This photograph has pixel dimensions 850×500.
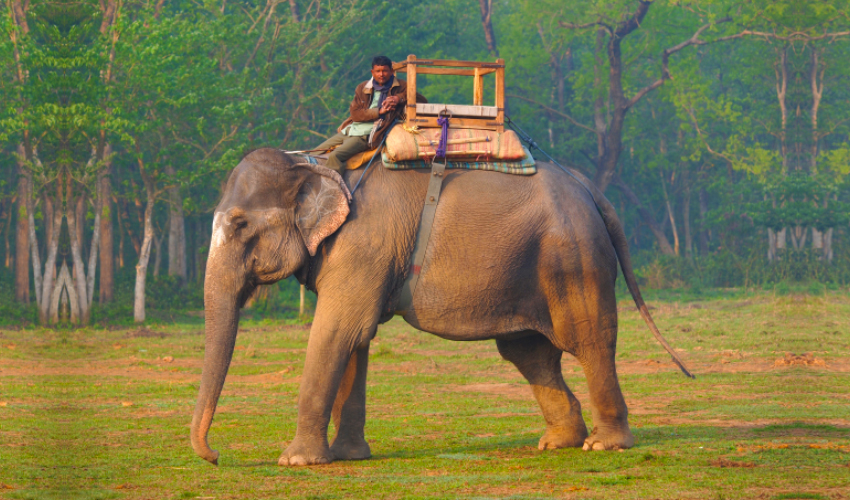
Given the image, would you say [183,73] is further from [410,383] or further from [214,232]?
[214,232]

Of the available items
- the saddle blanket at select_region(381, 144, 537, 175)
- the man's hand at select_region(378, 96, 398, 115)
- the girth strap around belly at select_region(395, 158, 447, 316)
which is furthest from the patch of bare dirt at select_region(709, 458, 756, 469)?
the man's hand at select_region(378, 96, 398, 115)

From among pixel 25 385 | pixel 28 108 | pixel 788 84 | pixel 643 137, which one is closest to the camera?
pixel 25 385

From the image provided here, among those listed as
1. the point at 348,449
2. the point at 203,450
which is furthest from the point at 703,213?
the point at 203,450

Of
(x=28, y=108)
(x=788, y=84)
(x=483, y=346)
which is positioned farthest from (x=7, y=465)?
(x=788, y=84)

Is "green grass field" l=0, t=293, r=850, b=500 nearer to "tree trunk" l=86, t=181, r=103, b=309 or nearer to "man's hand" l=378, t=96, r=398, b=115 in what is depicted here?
"man's hand" l=378, t=96, r=398, b=115

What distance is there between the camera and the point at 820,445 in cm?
802

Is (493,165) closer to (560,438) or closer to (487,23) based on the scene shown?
(560,438)

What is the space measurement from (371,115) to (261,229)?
143 centimetres

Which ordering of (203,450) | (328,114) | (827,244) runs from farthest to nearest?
(827,244) → (328,114) → (203,450)

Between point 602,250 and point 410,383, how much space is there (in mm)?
6060

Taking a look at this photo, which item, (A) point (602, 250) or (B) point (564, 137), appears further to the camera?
(B) point (564, 137)

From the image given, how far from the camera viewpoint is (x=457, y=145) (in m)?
8.19

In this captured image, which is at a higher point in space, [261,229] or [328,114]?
[328,114]

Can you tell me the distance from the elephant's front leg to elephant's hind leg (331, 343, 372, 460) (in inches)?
→ 15.8
